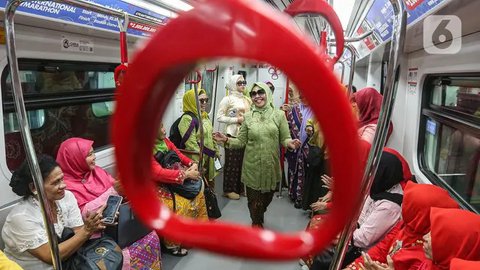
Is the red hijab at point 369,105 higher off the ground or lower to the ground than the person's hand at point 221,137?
higher

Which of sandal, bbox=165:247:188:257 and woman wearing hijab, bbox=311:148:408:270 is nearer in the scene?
woman wearing hijab, bbox=311:148:408:270

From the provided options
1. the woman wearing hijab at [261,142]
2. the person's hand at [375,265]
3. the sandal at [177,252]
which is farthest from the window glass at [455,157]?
the sandal at [177,252]

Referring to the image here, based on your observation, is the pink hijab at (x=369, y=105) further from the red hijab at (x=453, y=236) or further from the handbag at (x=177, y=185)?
the handbag at (x=177, y=185)

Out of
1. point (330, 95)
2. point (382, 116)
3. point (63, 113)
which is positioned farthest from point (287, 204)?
point (330, 95)

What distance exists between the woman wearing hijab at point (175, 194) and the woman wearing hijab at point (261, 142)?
1.62 ft

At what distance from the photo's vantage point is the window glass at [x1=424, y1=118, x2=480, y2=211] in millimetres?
2254

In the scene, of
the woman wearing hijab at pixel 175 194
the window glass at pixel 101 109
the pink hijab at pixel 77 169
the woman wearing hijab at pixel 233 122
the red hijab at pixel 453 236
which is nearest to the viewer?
the red hijab at pixel 453 236

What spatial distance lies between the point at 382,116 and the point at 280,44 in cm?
69

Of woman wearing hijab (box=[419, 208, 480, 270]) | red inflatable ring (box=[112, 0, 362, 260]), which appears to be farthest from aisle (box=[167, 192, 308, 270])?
red inflatable ring (box=[112, 0, 362, 260])

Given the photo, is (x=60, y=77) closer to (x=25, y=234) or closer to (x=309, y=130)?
(x=25, y=234)

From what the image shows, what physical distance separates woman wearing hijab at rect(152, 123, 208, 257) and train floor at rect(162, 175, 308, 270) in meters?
0.14

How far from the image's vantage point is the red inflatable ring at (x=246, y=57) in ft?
0.72

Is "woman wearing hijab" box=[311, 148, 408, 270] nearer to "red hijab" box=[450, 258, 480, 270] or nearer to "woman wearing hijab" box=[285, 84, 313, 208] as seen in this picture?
"red hijab" box=[450, 258, 480, 270]

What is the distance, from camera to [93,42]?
2.77 m
